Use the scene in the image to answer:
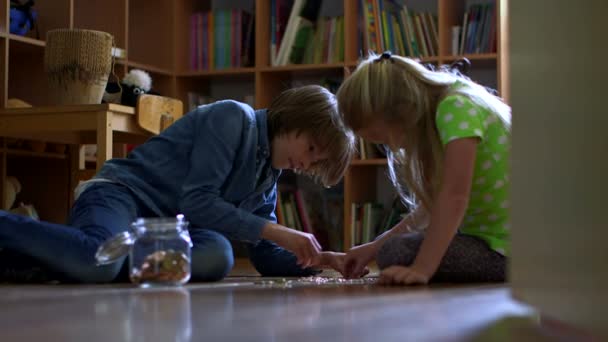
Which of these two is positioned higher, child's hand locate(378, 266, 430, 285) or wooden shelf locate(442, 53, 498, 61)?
wooden shelf locate(442, 53, 498, 61)

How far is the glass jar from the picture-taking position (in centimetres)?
150

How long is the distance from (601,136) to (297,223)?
2959mm

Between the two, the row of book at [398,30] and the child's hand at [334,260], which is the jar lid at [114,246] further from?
the row of book at [398,30]

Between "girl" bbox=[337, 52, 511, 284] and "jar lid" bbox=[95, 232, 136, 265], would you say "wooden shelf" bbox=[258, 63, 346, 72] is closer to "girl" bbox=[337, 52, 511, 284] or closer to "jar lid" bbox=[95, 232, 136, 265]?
"girl" bbox=[337, 52, 511, 284]

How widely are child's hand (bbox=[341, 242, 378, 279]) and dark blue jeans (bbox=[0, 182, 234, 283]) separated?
0.93ft

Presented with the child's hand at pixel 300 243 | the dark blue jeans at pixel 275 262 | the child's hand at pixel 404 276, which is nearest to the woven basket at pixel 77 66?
the dark blue jeans at pixel 275 262

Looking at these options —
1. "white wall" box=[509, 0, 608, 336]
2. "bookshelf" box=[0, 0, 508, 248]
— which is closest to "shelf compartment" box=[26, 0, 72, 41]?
"bookshelf" box=[0, 0, 508, 248]

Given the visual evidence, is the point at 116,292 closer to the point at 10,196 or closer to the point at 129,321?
the point at 129,321

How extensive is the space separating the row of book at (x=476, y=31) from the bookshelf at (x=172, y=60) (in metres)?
0.04

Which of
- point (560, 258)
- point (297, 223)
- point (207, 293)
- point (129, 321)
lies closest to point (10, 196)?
point (297, 223)

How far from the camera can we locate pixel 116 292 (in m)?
1.41

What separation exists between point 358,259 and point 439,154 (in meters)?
0.34

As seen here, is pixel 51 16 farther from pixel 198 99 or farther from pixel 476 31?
pixel 476 31

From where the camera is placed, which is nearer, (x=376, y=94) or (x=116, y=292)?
(x=116, y=292)
